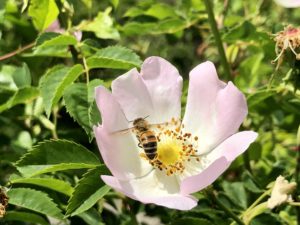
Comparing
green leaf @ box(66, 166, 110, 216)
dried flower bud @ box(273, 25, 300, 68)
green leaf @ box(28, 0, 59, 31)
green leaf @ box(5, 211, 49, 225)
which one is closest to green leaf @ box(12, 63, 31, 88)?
green leaf @ box(28, 0, 59, 31)

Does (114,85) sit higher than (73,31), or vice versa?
(73,31)

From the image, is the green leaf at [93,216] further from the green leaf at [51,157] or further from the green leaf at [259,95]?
the green leaf at [259,95]

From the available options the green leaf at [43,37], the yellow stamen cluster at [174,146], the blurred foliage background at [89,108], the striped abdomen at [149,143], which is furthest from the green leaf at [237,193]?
the green leaf at [43,37]

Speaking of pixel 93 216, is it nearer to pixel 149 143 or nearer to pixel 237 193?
pixel 149 143

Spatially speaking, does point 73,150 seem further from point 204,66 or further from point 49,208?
point 204,66

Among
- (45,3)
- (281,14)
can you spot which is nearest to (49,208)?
(45,3)

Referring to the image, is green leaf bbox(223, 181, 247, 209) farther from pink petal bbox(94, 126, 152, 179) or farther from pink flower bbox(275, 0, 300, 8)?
pink flower bbox(275, 0, 300, 8)
